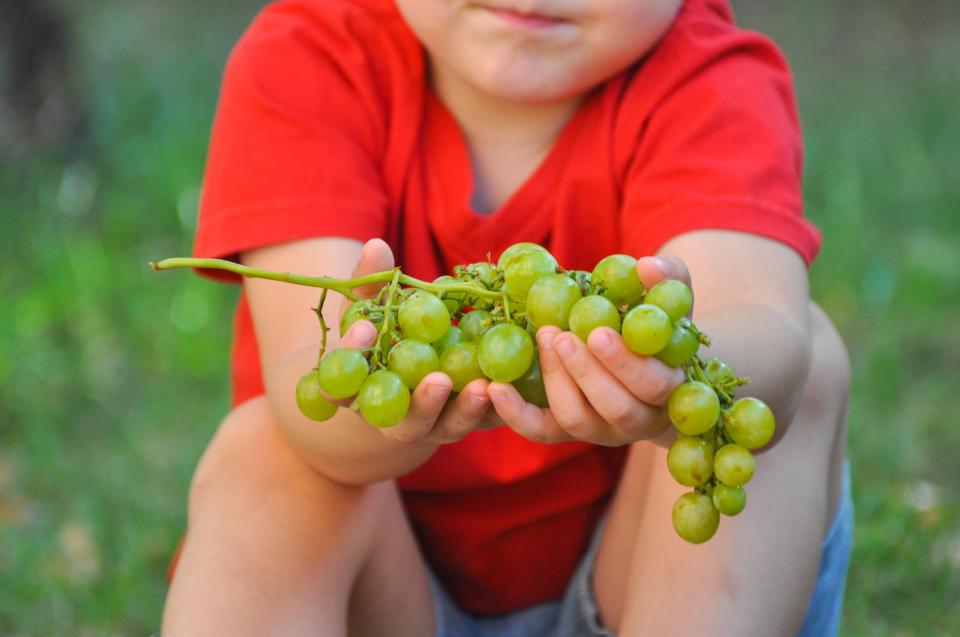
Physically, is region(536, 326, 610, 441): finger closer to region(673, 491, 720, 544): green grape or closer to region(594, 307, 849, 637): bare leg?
region(673, 491, 720, 544): green grape

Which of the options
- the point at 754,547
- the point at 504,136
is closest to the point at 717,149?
the point at 504,136

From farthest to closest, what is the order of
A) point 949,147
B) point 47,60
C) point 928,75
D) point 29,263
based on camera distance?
1. point 928,75
2. point 949,147
3. point 47,60
4. point 29,263

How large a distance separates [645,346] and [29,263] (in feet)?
7.54

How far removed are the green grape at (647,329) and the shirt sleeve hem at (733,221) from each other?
1.65 ft

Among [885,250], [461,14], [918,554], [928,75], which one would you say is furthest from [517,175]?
[928,75]

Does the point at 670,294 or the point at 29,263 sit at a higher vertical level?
the point at 670,294

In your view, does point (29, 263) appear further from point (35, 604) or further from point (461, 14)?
point (461, 14)

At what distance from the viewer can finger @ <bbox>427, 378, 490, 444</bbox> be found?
112cm

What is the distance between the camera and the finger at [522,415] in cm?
111

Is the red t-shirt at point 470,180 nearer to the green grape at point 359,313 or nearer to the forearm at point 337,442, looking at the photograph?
the forearm at point 337,442

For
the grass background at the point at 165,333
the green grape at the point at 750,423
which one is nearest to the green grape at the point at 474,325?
the green grape at the point at 750,423

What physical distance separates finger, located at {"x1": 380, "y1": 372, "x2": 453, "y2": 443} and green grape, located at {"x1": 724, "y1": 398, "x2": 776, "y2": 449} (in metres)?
0.25

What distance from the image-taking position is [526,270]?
112cm

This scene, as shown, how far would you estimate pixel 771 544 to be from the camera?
1439mm
